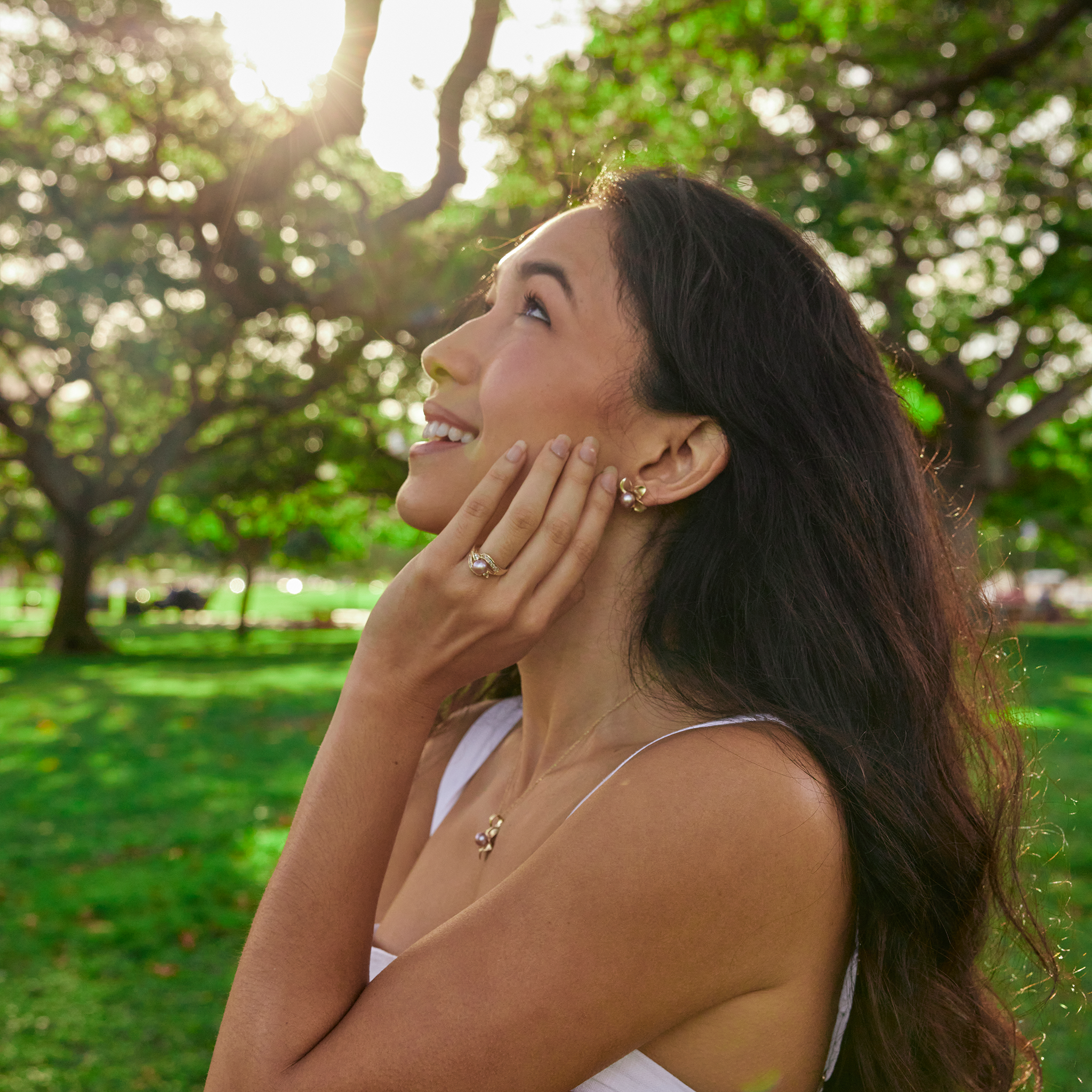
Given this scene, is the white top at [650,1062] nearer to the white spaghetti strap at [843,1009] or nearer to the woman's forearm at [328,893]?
the white spaghetti strap at [843,1009]

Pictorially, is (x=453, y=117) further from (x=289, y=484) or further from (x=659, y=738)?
(x=289, y=484)

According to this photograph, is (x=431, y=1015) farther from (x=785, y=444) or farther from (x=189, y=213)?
(x=189, y=213)

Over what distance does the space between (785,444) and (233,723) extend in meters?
11.3

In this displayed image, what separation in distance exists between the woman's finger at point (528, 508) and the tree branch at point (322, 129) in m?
5.46

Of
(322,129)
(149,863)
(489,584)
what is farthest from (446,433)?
(322,129)

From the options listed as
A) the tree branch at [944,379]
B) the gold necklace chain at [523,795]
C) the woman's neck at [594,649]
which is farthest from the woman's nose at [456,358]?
the tree branch at [944,379]

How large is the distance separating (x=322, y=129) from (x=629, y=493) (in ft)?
24.0

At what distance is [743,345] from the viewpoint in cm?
210

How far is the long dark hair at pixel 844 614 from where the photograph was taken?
182cm

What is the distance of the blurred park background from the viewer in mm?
5102

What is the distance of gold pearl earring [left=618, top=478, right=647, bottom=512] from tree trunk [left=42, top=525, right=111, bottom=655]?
2455 centimetres

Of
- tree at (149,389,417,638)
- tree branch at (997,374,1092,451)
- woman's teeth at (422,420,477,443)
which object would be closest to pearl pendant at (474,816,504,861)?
woman's teeth at (422,420,477,443)

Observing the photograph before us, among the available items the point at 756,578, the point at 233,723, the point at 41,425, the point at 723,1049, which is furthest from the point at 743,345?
the point at 41,425

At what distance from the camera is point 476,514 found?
1.90m
